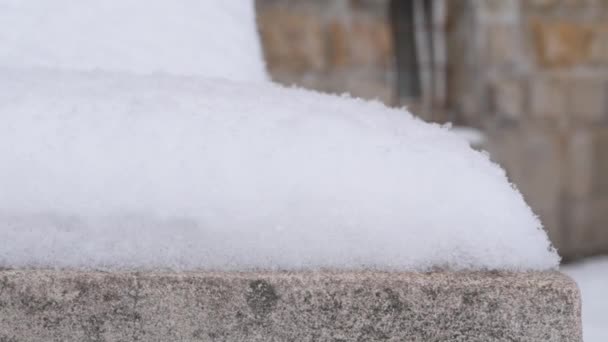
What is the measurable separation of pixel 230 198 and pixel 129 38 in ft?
1.51

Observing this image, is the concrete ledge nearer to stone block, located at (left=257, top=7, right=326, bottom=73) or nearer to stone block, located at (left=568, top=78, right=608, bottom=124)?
stone block, located at (left=257, top=7, right=326, bottom=73)

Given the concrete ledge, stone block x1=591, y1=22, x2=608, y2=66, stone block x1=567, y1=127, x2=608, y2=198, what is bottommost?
stone block x1=567, y1=127, x2=608, y2=198

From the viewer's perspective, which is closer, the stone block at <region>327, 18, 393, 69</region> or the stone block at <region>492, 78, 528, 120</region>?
the stone block at <region>327, 18, 393, 69</region>

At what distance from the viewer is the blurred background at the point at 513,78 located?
292cm

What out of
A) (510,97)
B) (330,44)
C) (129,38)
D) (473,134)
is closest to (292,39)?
(330,44)

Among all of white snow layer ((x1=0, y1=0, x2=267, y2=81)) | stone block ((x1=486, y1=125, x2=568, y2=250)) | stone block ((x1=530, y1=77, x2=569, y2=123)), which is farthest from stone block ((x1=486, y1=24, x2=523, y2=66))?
white snow layer ((x1=0, y1=0, x2=267, y2=81))

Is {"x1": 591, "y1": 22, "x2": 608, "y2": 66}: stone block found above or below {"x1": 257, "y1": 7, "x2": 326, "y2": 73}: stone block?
below

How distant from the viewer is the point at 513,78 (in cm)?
312

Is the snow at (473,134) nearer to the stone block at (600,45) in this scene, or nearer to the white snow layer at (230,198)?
the stone block at (600,45)

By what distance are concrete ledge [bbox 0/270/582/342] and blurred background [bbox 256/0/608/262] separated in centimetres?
216

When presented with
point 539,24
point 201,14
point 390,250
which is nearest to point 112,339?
point 390,250

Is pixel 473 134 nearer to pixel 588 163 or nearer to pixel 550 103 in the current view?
pixel 550 103

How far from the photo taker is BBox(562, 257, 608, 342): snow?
1.48 m

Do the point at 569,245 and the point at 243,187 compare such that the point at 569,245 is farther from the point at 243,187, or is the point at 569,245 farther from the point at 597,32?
the point at 243,187
